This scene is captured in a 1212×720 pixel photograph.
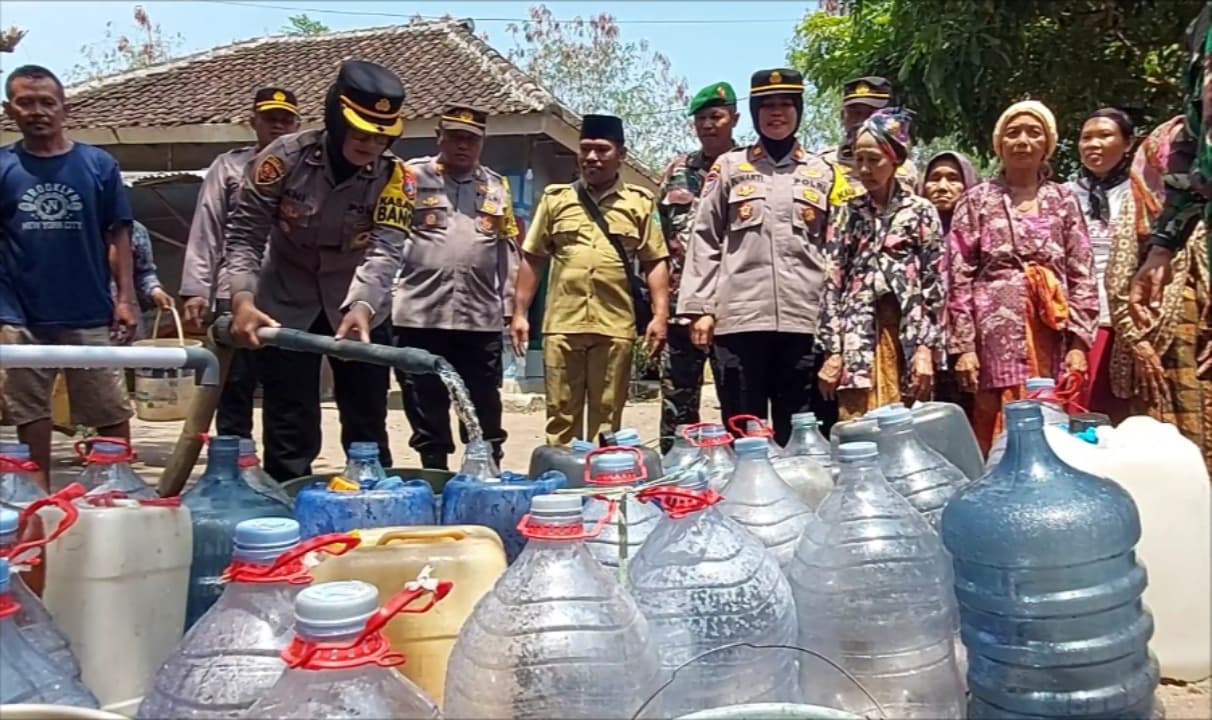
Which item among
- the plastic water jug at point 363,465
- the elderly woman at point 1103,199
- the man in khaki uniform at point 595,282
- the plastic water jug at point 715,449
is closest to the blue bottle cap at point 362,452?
the plastic water jug at point 363,465

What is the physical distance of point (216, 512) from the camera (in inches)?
102

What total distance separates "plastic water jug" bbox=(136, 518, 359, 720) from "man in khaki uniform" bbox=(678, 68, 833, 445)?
3.65m

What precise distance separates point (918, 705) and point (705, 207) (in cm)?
350

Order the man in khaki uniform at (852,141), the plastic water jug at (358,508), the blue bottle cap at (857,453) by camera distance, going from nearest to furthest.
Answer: the blue bottle cap at (857,453) → the plastic water jug at (358,508) → the man in khaki uniform at (852,141)

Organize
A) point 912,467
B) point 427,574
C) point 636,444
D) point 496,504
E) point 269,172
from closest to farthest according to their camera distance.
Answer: point 427,574
point 496,504
point 912,467
point 636,444
point 269,172

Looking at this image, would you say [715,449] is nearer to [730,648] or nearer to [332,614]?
[730,648]

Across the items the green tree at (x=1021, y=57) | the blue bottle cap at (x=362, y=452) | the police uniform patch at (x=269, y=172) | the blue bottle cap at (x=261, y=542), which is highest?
the green tree at (x=1021, y=57)

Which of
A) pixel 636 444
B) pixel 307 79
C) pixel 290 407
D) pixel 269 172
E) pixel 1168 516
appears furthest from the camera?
pixel 307 79

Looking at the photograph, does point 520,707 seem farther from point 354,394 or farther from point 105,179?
point 105,179

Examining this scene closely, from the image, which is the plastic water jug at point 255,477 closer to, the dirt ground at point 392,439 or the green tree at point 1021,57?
the dirt ground at point 392,439

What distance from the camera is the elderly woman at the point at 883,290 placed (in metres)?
4.57

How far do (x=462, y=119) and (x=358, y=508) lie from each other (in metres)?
3.95

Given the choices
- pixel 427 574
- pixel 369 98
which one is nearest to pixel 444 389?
pixel 369 98

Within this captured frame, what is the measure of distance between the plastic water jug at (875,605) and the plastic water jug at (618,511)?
0.34 metres
